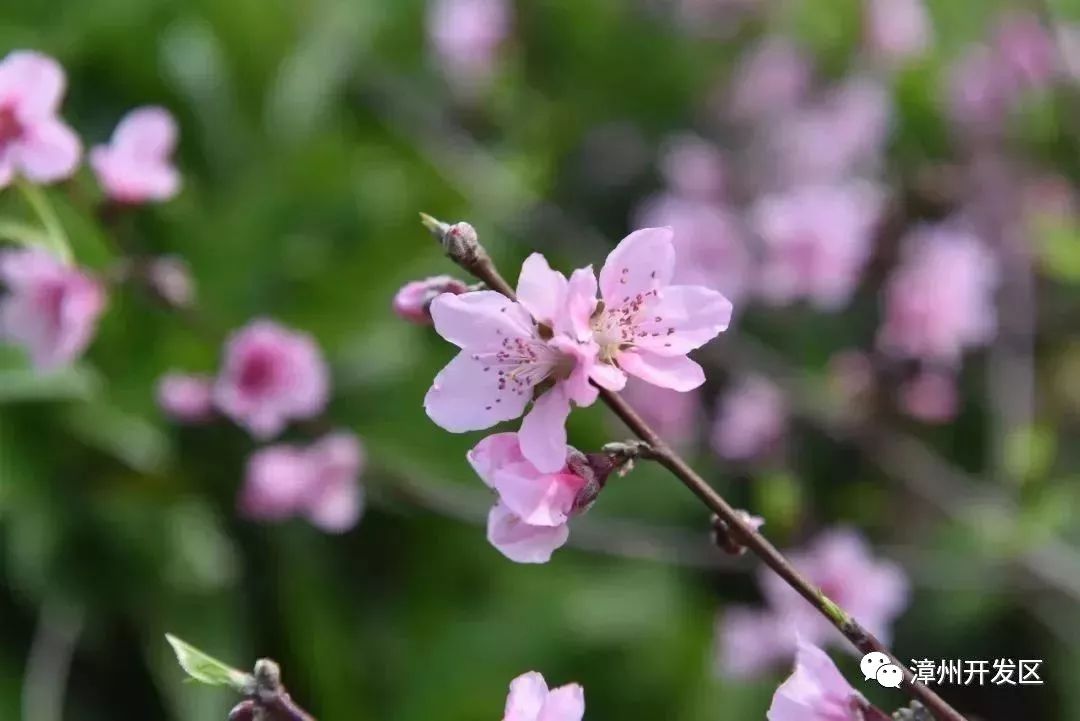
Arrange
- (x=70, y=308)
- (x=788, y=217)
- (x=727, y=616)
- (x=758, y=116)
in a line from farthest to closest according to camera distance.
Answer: (x=758, y=116) → (x=788, y=217) → (x=727, y=616) → (x=70, y=308)

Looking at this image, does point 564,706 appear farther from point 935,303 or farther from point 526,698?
point 935,303

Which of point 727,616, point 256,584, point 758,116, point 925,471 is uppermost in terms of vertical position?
point 758,116

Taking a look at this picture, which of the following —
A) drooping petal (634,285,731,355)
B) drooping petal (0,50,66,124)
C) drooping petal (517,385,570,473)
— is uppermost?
drooping petal (634,285,731,355)

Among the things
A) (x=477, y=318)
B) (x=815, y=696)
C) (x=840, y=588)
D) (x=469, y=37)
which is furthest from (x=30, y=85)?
(x=469, y=37)

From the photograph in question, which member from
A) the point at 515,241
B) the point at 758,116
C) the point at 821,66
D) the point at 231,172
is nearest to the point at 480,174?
the point at 515,241

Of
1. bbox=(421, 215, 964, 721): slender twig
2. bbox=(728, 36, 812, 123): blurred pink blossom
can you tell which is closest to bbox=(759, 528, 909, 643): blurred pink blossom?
bbox=(421, 215, 964, 721): slender twig

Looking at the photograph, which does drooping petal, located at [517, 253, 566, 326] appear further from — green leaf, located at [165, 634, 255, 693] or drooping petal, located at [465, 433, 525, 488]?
green leaf, located at [165, 634, 255, 693]

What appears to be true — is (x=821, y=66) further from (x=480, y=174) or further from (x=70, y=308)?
(x=70, y=308)
